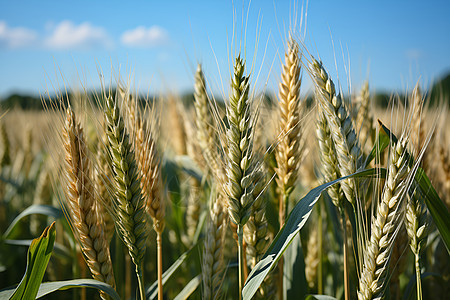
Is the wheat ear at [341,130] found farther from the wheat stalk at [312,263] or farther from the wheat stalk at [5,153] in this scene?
the wheat stalk at [5,153]

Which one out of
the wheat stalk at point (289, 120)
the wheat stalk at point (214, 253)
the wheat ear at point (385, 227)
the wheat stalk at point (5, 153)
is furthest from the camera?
the wheat stalk at point (5, 153)

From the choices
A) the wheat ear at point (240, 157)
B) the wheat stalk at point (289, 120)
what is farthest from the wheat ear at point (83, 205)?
the wheat stalk at point (289, 120)

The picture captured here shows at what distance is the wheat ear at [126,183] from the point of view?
1.10m

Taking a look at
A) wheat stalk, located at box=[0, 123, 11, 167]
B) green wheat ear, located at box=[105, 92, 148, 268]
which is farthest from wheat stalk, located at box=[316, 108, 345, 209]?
wheat stalk, located at box=[0, 123, 11, 167]

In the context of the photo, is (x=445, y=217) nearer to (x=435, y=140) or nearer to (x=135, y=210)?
(x=435, y=140)

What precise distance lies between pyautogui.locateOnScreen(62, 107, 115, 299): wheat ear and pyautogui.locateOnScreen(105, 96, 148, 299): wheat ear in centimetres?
12

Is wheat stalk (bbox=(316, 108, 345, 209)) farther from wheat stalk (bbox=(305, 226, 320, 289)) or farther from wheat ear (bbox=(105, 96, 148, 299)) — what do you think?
wheat stalk (bbox=(305, 226, 320, 289))

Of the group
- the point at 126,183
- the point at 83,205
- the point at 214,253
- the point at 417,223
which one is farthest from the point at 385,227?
the point at 83,205

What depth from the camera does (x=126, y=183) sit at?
1101 mm

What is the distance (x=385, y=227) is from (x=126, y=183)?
0.86 metres

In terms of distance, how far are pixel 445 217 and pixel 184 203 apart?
2.01 m

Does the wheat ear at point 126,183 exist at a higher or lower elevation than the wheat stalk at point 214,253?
higher

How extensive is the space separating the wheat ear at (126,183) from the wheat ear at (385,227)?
2.53 ft

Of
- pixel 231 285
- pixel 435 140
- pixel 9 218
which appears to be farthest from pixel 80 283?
pixel 9 218
